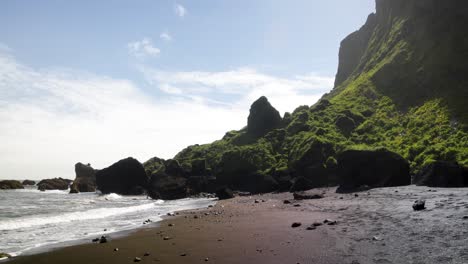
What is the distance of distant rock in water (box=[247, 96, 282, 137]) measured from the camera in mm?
107625

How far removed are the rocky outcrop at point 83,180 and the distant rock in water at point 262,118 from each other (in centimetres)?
6178

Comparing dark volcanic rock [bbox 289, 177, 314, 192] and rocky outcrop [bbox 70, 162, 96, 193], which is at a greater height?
rocky outcrop [bbox 70, 162, 96, 193]

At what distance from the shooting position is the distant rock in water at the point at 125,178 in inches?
3873

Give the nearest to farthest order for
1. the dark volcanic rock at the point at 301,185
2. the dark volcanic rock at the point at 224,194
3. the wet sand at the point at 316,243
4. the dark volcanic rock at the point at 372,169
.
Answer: the wet sand at the point at 316,243 < the dark volcanic rock at the point at 372,169 < the dark volcanic rock at the point at 301,185 < the dark volcanic rock at the point at 224,194

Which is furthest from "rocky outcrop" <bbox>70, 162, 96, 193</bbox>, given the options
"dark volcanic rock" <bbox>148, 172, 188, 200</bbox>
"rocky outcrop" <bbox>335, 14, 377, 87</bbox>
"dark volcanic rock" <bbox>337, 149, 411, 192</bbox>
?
"rocky outcrop" <bbox>335, 14, 377, 87</bbox>

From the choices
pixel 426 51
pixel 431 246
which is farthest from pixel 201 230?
pixel 426 51

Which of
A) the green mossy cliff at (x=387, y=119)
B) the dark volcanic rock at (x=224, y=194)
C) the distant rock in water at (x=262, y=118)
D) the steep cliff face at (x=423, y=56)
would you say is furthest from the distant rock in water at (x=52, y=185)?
the steep cliff face at (x=423, y=56)

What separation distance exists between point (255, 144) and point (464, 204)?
76870 mm

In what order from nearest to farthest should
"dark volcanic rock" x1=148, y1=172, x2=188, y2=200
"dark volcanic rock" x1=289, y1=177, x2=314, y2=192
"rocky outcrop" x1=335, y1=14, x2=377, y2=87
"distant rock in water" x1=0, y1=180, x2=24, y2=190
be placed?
"dark volcanic rock" x1=289, y1=177, x2=314, y2=192
"dark volcanic rock" x1=148, y1=172, x2=188, y2=200
"distant rock in water" x1=0, y1=180, x2=24, y2=190
"rocky outcrop" x1=335, y1=14, x2=377, y2=87

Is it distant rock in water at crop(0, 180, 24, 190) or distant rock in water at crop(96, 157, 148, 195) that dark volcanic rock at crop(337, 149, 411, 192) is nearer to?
distant rock in water at crop(96, 157, 148, 195)

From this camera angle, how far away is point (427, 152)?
62969 millimetres

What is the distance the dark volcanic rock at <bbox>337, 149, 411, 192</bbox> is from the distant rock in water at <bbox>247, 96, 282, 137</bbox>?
184 ft

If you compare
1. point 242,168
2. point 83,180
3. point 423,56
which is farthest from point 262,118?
point 83,180

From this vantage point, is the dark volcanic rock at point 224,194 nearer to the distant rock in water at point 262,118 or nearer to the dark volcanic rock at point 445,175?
the dark volcanic rock at point 445,175
